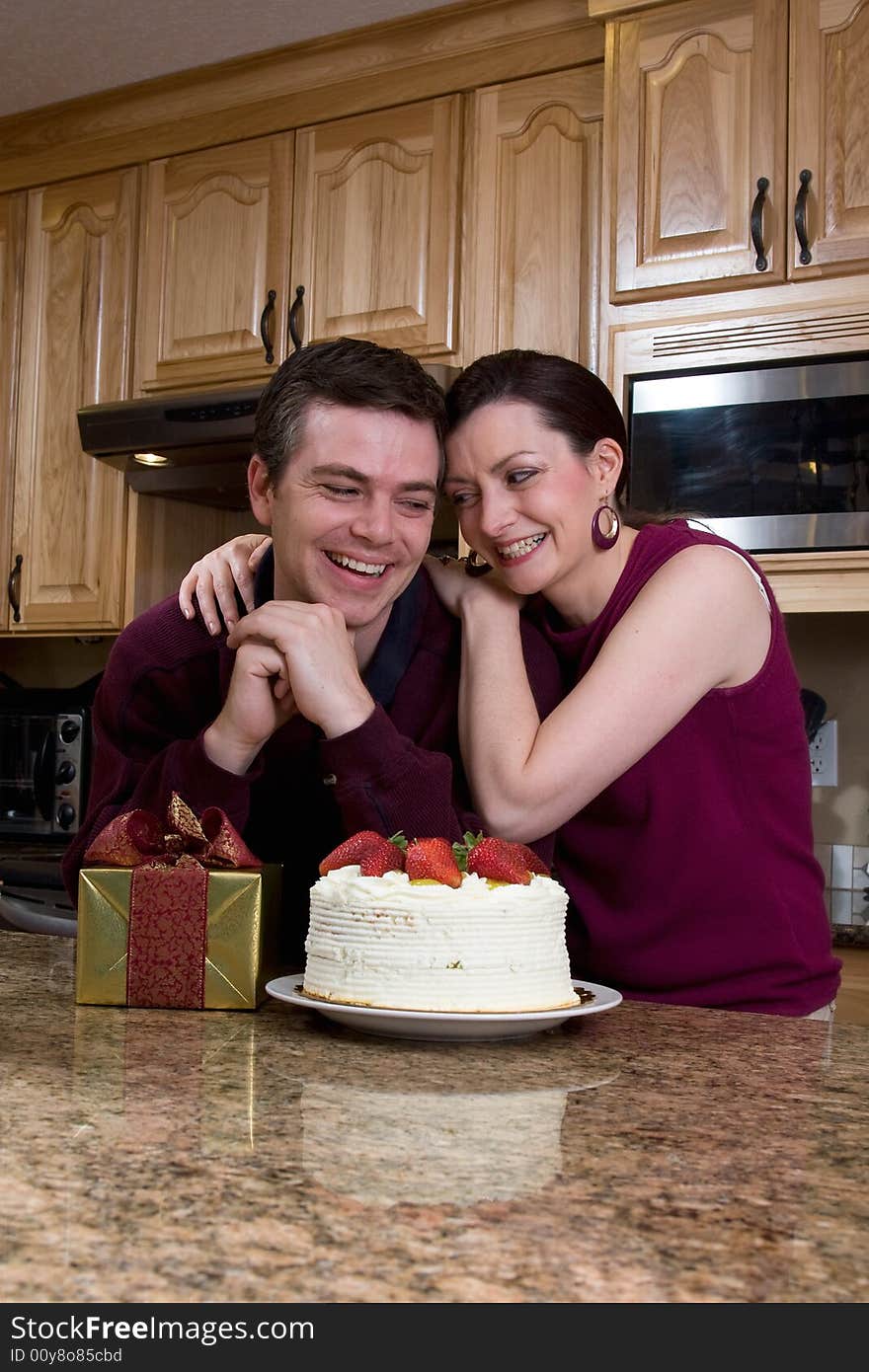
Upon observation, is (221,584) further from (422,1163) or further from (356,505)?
(422,1163)

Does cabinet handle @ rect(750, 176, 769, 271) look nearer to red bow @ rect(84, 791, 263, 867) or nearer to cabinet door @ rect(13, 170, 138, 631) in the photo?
cabinet door @ rect(13, 170, 138, 631)

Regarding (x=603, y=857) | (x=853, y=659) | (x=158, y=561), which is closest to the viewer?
(x=603, y=857)

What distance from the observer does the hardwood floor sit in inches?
88.2

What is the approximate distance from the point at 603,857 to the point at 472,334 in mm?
1709

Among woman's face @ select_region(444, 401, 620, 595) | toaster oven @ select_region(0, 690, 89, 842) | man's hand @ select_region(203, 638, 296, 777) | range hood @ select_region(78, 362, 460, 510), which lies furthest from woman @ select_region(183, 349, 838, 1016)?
toaster oven @ select_region(0, 690, 89, 842)

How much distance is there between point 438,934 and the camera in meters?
0.92

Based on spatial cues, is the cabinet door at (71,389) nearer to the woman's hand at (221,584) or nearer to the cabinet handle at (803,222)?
the cabinet handle at (803,222)

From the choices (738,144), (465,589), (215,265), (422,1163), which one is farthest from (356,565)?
(215,265)

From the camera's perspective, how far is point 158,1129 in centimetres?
71

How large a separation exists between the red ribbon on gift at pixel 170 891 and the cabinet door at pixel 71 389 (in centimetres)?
242

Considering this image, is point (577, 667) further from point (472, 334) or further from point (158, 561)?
point (158, 561)

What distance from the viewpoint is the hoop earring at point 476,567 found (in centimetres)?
161

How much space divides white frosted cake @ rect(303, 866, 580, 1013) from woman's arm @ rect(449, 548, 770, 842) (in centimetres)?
36
